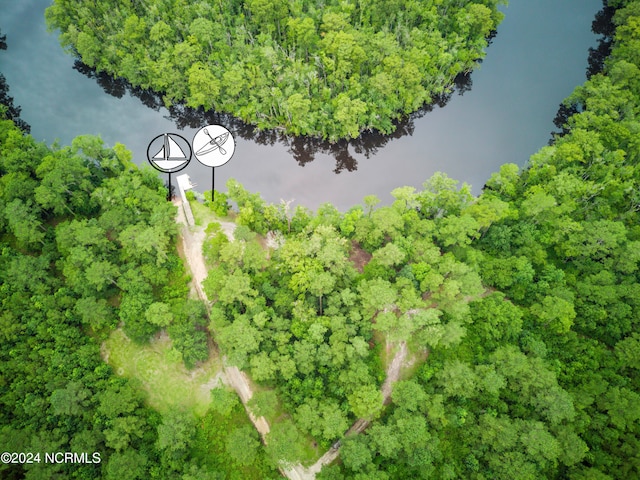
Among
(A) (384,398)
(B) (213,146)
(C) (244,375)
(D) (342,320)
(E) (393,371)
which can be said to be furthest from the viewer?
(B) (213,146)

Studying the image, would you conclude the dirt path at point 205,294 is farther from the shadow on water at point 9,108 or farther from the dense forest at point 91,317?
the shadow on water at point 9,108

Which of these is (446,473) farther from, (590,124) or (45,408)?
(590,124)

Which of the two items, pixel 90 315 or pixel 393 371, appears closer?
pixel 90 315

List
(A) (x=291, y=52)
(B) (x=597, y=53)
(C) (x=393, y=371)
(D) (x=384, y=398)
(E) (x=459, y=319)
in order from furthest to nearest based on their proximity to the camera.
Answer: (B) (x=597, y=53) → (A) (x=291, y=52) → (C) (x=393, y=371) → (E) (x=459, y=319) → (D) (x=384, y=398)

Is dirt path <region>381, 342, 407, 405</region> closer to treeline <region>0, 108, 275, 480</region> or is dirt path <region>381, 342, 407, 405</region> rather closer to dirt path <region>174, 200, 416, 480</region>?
dirt path <region>174, 200, 416, 480</region>

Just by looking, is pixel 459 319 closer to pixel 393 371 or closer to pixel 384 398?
pixel 393 371

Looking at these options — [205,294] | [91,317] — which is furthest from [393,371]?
[91,317]

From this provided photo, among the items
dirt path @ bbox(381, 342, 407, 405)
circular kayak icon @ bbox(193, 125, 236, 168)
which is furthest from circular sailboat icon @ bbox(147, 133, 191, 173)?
dirt path @ bbox(381, 342, 407, 405)

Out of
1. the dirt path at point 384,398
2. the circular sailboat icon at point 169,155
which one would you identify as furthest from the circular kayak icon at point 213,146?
the dirt path at point 384,398
